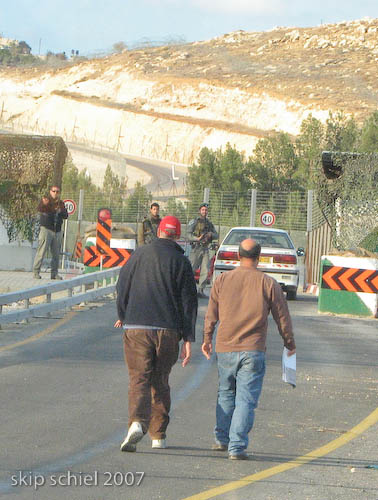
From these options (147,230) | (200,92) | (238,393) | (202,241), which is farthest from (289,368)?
(200,92)

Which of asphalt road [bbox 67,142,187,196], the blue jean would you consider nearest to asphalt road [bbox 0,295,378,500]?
the blue jean

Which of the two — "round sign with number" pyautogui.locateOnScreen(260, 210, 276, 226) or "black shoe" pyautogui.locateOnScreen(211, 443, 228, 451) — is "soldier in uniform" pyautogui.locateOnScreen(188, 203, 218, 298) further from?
"round sign with number" pyautogui.locateOnScreen(260, 210, 276, 226)

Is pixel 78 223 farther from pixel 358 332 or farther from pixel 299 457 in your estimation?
pixel 299 457

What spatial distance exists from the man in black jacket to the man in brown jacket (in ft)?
1.00

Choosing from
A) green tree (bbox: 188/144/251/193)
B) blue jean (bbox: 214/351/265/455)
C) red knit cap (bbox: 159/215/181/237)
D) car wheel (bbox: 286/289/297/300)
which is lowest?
car wheel (bbox: 286/289/297/300)

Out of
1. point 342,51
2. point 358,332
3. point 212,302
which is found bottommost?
point 358,332

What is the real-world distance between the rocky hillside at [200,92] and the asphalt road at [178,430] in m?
87.0

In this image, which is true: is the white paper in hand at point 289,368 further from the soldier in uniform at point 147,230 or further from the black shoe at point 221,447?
the soldier in uniform at point 147,230

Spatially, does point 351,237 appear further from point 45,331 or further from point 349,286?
point 45,331

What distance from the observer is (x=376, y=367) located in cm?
1355

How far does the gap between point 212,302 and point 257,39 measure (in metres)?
163

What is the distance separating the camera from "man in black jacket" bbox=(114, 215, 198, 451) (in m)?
8.12

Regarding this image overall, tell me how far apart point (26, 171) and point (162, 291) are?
2536 cm

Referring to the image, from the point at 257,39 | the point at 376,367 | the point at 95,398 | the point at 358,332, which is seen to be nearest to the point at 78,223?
the point at 358,332
